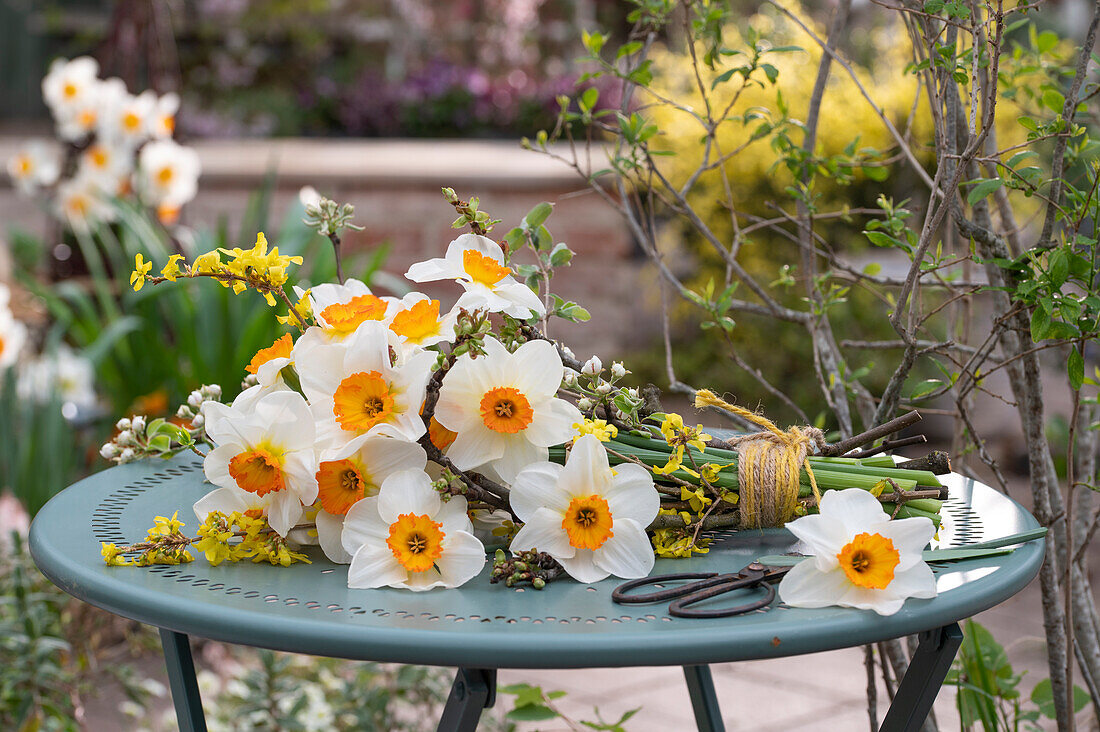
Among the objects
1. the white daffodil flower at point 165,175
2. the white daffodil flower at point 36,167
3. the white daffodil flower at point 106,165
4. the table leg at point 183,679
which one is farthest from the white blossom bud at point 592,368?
the white daffodil flower at point 36,167

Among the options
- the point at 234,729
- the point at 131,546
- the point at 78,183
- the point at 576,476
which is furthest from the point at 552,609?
the point at 78,183

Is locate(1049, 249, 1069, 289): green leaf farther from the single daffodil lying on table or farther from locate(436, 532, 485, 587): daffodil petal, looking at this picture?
locate(436, 532, 485, 587): daffodil petal

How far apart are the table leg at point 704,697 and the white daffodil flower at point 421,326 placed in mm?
688

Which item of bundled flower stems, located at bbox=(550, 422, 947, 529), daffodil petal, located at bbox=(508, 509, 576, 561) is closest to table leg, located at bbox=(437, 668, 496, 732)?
daffodil petal, located at bbox=(508, 509, 576, 561)

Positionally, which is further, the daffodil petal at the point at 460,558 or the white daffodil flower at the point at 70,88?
the white daffodil flower at the point at 70,88

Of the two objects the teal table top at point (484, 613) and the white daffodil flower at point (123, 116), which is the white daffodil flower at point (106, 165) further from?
the teal table top at point (484, 613)

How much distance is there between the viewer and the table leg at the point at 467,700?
0.87 m

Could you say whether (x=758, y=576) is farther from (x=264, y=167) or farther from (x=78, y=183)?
(x=264, y=167)

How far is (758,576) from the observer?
85cm

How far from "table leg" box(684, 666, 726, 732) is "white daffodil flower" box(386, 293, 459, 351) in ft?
2.26

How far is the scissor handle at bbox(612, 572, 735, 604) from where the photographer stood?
827mm

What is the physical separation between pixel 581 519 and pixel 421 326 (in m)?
0.22

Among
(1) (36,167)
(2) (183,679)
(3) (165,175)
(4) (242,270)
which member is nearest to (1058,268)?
(4) (242,270)

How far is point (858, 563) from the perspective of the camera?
0.81m
